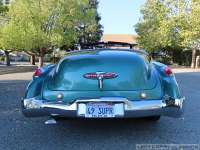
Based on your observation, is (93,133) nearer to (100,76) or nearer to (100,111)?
(100,111)

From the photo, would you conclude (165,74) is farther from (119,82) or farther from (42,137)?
(42,137)

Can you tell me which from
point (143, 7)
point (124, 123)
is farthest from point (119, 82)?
point (143, 7)

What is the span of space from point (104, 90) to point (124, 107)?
1.20ft

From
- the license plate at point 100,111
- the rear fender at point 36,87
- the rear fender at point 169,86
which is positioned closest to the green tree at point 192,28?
the rear fender at point 169,86

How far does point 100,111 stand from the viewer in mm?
6523

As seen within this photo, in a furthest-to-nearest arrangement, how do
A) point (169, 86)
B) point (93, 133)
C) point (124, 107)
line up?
point (93, 133) < point (169, 86) < point (124, 107)

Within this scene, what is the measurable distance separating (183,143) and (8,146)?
227cm

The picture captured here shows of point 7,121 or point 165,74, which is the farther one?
point 7,121

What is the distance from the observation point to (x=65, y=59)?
7168 millimetres

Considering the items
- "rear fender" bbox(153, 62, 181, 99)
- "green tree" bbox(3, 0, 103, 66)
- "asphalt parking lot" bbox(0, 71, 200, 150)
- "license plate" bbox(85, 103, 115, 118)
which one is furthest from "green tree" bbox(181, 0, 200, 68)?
"license plate" bbox(85, 103, 115, 118)

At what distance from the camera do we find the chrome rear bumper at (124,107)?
6484 mm

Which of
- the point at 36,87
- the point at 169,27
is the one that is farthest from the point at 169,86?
the point at 169,27

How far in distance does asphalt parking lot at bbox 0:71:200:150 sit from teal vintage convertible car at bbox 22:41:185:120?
1.17 ft

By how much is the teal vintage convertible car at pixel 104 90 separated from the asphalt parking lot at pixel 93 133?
36 centimetres
